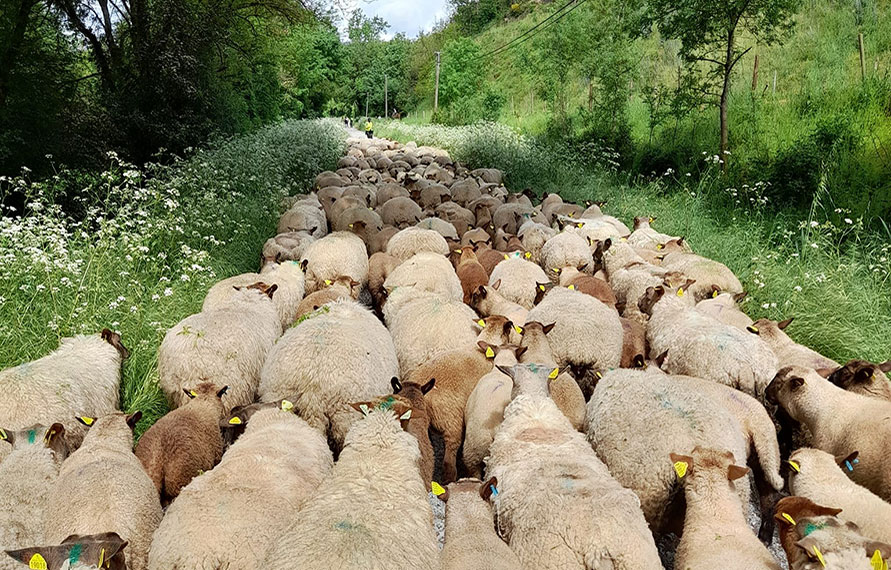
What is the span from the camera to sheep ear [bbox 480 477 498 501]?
3045 millimetres

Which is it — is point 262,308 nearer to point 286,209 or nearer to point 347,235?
point 347,235

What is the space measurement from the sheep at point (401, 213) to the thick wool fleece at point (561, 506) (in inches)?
254

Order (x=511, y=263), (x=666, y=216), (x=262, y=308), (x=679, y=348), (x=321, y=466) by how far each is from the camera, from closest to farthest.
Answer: (x=321, y=466) → (x=679, y=348) → (x=262, y=308) → (x=511, y=263) → (x=666, y=216)

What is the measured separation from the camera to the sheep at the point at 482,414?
3.73 meters

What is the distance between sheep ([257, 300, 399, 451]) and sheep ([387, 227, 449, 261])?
2.98m

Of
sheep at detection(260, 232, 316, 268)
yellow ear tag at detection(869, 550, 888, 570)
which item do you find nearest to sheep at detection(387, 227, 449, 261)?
sheep at detection(260, 232, 316, 268)

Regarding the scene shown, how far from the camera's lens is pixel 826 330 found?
5.51 metres

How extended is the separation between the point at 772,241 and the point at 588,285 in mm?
4142

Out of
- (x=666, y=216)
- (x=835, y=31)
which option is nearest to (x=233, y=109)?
(x=666, y=216)

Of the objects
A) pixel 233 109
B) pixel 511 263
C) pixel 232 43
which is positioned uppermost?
pixel 232 43

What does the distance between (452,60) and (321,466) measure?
33.3 m

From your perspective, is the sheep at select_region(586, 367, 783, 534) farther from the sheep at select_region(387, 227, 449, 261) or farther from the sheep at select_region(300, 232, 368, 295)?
the sheep at select_region(387, 227, 449, 261)

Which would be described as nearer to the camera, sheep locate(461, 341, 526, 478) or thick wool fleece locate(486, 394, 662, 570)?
thick wool fleece locate(486, 394, 662, 570)

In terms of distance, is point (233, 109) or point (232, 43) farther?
point (233, 109)
